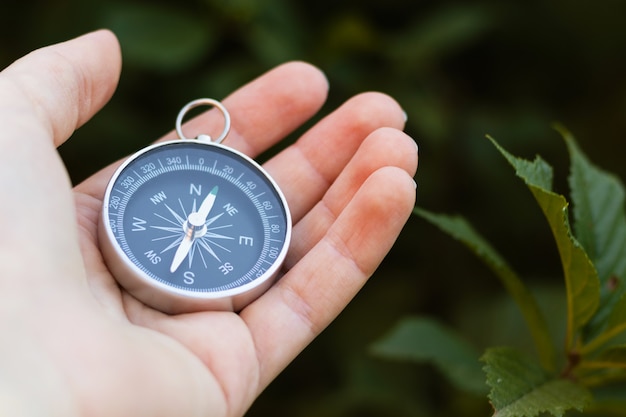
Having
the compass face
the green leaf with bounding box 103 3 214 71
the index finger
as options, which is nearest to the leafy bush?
the compass face

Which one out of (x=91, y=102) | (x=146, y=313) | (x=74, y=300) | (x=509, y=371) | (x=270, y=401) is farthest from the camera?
(x=270, y=401)

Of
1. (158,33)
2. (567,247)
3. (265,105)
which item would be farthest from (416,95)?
(567,247)

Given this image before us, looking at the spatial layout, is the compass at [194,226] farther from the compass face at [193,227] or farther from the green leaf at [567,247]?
the green leaf at [567,247]

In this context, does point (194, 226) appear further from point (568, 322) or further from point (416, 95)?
point (416, 95)

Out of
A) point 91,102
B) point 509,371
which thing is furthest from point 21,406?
point 509,371

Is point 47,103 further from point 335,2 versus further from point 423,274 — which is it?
point 423,274

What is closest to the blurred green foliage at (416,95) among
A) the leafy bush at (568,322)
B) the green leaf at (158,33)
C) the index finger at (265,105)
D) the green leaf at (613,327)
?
the green leaf at (158,33)

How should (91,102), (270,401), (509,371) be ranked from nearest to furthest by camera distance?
(509,371), (91,102), (270,401)
